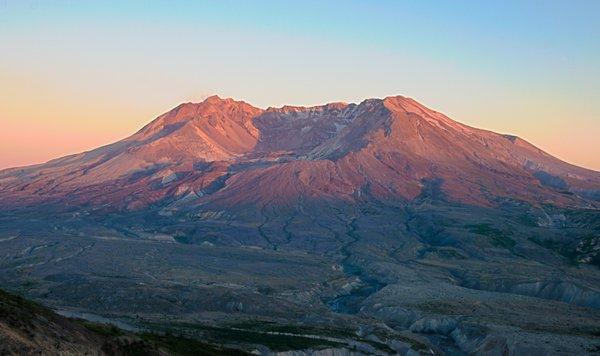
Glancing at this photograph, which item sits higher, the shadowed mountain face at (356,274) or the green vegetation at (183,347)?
the green vegetation at (183,347)

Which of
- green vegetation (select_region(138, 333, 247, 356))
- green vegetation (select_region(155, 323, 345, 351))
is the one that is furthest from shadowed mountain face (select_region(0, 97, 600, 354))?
green vegetation (select_region(138, 333, 247, 356))

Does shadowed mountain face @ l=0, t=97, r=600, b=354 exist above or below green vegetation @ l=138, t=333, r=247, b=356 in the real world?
below

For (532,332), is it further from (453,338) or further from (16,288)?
(16,288)

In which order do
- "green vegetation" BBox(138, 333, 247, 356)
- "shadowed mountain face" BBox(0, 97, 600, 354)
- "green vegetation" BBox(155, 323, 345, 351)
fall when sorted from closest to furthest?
1. "green vegetation" BBox(138, 333, 247, 356)
2. "green vegetation" BBox(155, 323, 345, 351)
3. "shadowed mountain face" BBox(0, 97, 600, 354)

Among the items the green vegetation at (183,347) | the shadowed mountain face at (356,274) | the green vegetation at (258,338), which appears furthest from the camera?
the shadowed mountain face at (356,274)

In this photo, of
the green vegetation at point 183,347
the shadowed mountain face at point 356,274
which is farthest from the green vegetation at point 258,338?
the green vegetation at point 183,347

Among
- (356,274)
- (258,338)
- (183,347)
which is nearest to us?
(183,347)

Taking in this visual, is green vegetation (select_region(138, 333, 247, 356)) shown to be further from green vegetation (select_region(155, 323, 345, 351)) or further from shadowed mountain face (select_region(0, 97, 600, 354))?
shadowed mountain face (select_region(0, 97, 600, 354))

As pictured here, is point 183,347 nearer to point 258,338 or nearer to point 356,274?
point 258,338

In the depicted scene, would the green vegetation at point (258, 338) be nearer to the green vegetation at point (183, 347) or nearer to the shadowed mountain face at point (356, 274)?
the shadowed mountain face at point (356, 274)

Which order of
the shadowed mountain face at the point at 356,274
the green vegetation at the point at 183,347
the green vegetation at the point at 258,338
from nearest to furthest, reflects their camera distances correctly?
1. the green vegetation at the point at 183,347
2. the green vegetation at the point at 258,338
3. the shadowed mountain face at the point at 356,274

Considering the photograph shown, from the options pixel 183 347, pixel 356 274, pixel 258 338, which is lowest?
pixel 356 274

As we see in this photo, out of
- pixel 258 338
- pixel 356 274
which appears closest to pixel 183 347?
pixel 258 338
